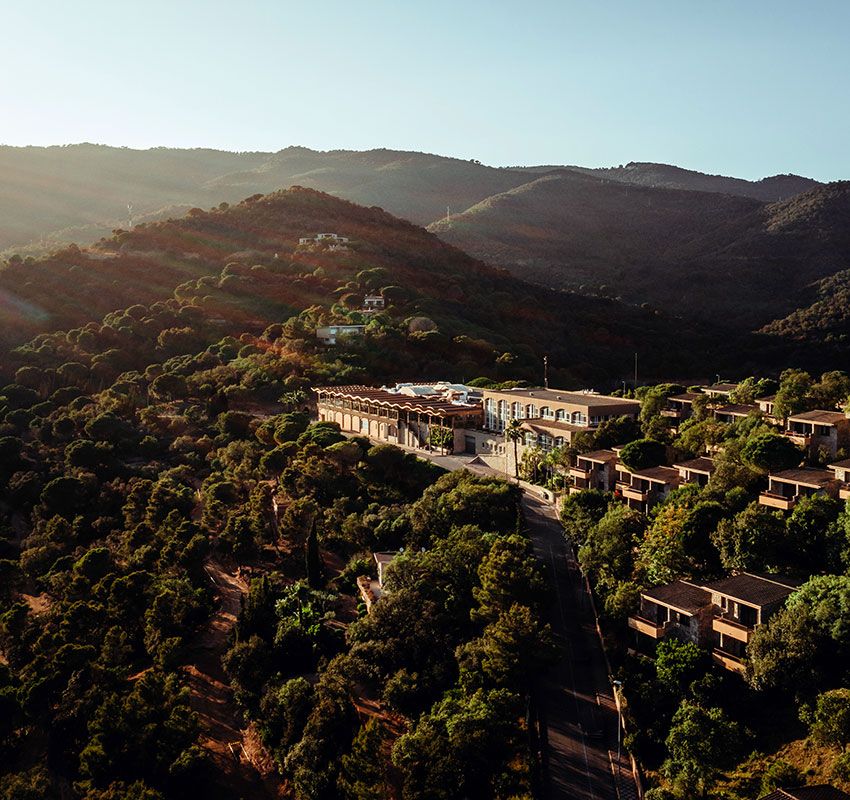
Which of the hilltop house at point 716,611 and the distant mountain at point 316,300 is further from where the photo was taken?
the distant mountain at point 316,300

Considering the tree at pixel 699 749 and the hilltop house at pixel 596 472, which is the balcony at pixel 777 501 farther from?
the tree at pixel 699 749

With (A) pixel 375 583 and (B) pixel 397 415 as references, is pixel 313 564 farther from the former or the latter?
(B) pixel 397 415

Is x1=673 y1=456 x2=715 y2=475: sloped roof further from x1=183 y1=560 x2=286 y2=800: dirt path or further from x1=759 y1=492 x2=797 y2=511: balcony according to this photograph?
x1=183 y1=560 x2=286 y2=800: dirt path

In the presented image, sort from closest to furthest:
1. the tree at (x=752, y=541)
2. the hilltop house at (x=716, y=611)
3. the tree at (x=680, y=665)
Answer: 1. the hilltop house at (x=716, y=611)
2. the tree at (x=680, y=665)
3. the tree at (x=752, y=541)

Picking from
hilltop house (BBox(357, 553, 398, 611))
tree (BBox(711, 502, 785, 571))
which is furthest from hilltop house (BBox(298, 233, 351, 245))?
tree (BBox(711, 502, 785, 571))

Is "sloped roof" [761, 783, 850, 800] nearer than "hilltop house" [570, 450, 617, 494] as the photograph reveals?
Yes

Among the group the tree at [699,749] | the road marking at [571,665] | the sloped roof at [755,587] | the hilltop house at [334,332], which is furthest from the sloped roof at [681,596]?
the hilltop house at [334,332]

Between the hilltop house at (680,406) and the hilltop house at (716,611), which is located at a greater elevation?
the hilltop house at (680,406)

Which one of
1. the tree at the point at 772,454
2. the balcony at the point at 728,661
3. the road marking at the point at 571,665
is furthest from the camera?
the tree at the point at 772,454
